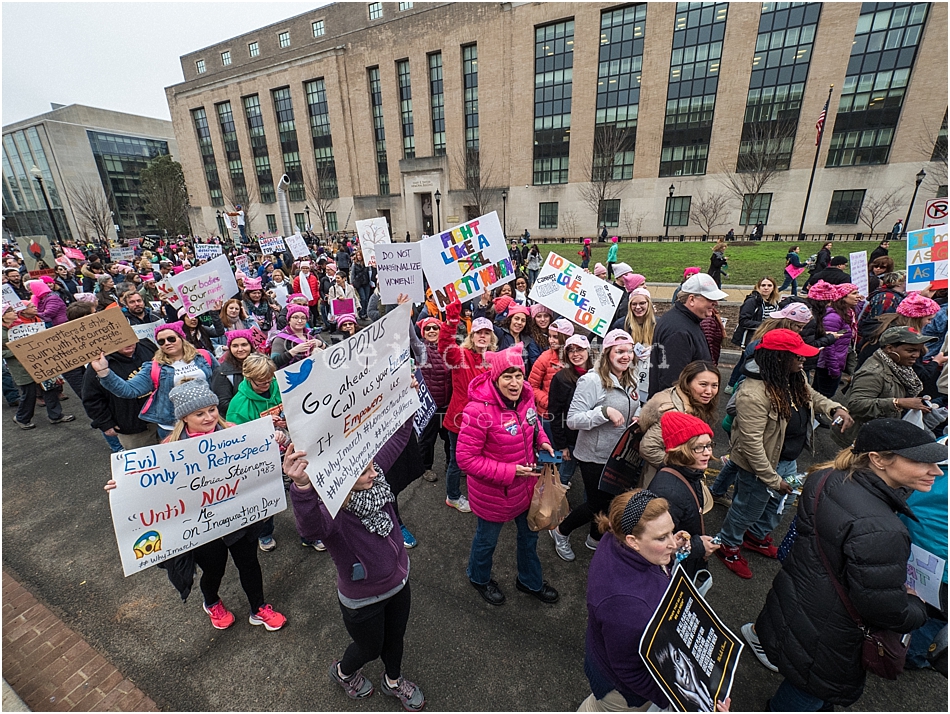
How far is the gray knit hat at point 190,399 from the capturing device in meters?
2.82

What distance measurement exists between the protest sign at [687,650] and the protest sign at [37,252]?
25.1 m

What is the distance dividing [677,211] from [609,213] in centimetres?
572

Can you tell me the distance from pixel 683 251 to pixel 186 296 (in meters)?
25.7

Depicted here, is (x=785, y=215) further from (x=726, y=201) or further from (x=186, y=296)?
(x=186, y=296)

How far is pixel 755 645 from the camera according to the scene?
2.98m

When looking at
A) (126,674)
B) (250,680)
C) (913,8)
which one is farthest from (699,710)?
(913,8)

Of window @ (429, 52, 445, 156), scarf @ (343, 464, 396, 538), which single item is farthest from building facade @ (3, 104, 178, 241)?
scarf @ (343, 464, 396, 538)

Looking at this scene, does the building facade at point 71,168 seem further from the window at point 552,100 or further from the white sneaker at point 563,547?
the white sneaker at point 563,547

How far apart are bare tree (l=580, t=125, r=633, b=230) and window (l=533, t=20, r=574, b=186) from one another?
2.46 m

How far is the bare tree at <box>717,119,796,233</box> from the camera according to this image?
3186 centimetres

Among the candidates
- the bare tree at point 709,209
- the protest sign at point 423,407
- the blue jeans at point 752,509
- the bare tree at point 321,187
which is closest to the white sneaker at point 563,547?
the blue jeans at point 752,509

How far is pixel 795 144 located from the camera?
31.9 meters

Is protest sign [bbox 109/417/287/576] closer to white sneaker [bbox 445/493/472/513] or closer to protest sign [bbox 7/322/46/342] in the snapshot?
white sneaker [bbox 445/493/472/513]

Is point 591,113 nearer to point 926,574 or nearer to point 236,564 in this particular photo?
point 926,574
